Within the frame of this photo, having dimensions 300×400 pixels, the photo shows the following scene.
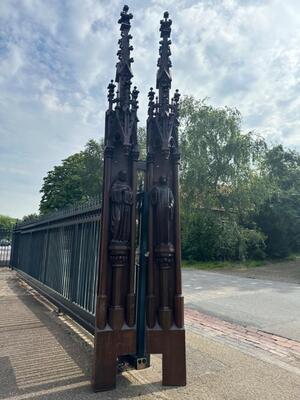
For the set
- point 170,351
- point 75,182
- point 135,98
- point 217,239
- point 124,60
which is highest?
point 75,182

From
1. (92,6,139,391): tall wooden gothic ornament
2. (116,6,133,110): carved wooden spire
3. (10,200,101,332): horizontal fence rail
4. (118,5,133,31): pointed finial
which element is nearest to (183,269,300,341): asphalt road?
(10,200,101,332): horizontal fence rail

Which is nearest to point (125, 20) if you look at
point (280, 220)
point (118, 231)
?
point (118, 231)

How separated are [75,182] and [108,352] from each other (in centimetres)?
3268

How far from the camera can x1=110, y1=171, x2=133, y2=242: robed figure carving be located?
3.27 m

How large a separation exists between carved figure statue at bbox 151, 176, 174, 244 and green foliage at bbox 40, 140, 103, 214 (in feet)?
97.3

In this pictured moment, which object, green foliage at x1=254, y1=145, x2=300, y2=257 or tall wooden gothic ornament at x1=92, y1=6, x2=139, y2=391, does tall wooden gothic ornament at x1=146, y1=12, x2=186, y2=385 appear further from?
green foliage at x1=254, y1=145, x2=300, y2=257

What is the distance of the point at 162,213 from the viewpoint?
338cm

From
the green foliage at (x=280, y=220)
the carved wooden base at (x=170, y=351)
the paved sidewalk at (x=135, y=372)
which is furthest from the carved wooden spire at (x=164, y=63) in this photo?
the green foliage at (x=280, y=220)

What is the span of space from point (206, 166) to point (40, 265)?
50.5ft

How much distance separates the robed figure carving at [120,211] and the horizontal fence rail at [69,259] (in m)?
0.91

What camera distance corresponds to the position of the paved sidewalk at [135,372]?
9.76 ft

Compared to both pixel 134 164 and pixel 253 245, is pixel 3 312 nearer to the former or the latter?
pixel 134 164

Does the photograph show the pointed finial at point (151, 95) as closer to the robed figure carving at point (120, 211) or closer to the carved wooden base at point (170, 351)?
the robed figure carving at point (120, 211)

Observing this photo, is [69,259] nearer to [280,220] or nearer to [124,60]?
[124,60]
